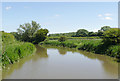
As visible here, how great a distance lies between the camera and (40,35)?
113 feet

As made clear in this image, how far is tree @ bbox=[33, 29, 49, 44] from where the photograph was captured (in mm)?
34375

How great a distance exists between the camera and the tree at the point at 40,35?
34.4 metres

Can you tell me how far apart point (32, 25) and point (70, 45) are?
19.5 m

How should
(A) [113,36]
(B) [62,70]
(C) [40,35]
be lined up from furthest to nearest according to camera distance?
(C) [40,35], (A) [113,36], (B) [62,70]

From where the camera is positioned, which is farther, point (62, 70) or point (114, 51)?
point (114, 51)

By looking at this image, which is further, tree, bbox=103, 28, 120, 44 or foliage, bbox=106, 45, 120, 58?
tree, bbox=103, 28, 120, 44

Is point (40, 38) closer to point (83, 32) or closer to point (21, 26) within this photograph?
point (21, 26)

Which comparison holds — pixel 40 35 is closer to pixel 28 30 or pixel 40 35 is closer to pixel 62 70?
pixel 28 30

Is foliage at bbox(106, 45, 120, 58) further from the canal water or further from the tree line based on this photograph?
the tree line

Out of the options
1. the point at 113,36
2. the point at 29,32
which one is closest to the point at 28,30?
the point at 29,32

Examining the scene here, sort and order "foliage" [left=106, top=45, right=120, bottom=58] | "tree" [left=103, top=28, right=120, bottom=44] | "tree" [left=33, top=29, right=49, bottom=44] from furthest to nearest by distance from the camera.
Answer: "tree" [left=33, top=29, right=49, bottom=44], "tree" [left=103, top=28, right=120, bottom=44], "foliage" [left=106, top=45, right=120, bottom=58]

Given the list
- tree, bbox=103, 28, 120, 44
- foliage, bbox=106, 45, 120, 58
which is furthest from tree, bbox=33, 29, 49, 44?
foliage, bbox=106, 45, 120, 58

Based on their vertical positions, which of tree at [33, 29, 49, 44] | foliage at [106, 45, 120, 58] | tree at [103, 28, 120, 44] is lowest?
tree at [33, 29, 49, 44]

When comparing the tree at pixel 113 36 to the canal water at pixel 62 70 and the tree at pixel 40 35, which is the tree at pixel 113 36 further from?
the tree at pixel 40 35
